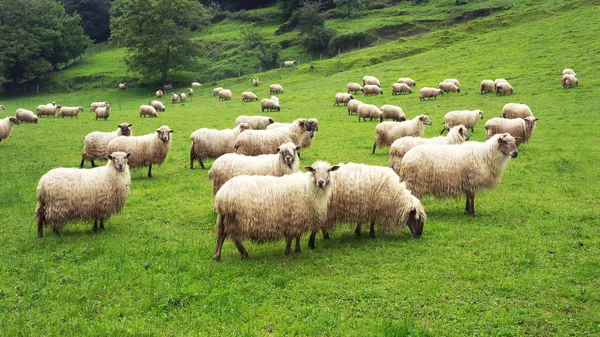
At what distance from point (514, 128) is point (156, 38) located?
54.9 m

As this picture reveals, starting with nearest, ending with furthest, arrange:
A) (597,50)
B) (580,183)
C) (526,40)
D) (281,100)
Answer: (580,183)
(597,50)
(281,100)
(526,40)

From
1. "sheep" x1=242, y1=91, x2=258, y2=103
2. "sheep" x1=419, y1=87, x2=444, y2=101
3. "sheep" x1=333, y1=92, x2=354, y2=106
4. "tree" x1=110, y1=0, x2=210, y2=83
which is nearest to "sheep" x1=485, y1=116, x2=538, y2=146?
"sheep" x1=419, y1=87, x2=444, y2=101

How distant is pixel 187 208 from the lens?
12547 millimetres

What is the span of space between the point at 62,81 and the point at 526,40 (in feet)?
216

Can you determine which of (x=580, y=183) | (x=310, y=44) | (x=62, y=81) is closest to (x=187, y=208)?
(x=580, y=183)

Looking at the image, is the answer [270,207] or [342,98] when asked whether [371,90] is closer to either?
[342,98]

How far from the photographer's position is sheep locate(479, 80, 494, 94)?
32594 mm

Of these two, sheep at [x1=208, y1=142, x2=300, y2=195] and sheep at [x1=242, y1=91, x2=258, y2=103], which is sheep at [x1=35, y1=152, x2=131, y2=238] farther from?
sheep at [x1=242, y1=91, x2=258, y2=103]

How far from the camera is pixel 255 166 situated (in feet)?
39.3

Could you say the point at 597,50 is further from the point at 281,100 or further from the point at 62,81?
the point at 62,81

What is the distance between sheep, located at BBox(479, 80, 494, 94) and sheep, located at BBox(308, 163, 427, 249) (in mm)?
26084

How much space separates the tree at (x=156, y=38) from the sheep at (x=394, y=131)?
49118 mm

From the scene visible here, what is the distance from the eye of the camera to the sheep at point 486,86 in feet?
107

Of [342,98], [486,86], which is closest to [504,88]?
[486,86]
